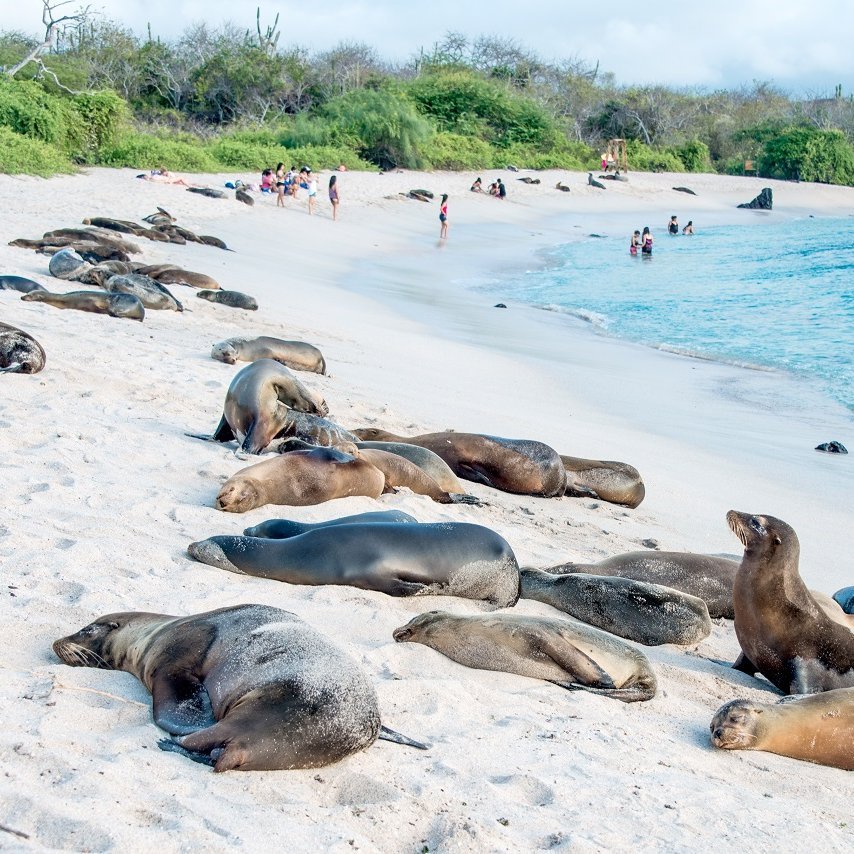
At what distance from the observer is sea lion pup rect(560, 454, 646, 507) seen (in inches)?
289

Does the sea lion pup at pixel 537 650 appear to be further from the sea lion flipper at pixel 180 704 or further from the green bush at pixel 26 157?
the green bush at pixel 26 157

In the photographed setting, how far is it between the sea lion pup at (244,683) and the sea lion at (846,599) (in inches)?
121

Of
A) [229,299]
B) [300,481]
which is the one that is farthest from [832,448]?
[229,299]

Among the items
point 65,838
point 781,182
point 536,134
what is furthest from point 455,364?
point 781,182

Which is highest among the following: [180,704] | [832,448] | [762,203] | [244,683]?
[762,203]

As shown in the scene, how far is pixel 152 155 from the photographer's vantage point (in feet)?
100.0

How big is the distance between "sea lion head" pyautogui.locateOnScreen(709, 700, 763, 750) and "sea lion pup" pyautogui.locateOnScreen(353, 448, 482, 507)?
9.64 ft

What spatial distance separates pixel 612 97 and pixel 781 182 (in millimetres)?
13797

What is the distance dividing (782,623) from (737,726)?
1.01 m

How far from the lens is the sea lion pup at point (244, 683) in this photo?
2.95m

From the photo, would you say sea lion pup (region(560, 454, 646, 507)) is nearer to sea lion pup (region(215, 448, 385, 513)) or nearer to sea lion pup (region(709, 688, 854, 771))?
sea lion pup (region(215, 448, 385, 513))

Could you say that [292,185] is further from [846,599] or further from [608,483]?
[846,599]

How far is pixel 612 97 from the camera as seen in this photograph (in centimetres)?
6488

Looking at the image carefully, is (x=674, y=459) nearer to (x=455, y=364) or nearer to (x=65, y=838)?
(x=455, y=364)
